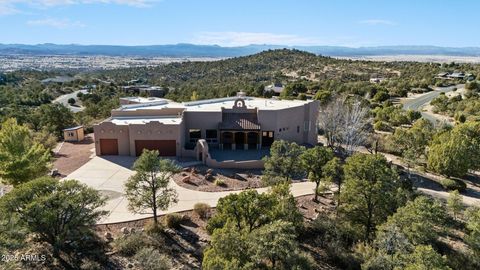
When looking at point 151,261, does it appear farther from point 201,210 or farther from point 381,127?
point 381,127

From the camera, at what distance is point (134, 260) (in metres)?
20.2

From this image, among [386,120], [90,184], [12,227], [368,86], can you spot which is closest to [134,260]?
[12,227]

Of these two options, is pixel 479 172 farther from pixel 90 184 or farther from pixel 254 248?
pixel 90 184

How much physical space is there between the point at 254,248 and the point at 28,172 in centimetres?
1812

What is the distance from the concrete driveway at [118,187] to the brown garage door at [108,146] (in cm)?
81

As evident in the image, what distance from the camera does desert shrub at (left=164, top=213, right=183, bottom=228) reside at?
23.6 meters

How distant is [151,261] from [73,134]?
31140 mm

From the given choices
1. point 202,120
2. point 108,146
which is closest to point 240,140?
point 202,120

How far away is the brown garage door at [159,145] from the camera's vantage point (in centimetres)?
3716

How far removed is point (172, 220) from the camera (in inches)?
933

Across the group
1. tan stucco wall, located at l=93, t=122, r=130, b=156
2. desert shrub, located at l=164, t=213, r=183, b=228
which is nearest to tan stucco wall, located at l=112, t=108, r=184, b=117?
tan stucco wall, located at l=93, t=122, r=130, b=156

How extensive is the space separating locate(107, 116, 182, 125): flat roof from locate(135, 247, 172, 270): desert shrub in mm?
20102

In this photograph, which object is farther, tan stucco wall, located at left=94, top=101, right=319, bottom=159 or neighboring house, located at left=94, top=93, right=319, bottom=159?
neighboring house, located at left=94, top=93, right=319, bottom=159

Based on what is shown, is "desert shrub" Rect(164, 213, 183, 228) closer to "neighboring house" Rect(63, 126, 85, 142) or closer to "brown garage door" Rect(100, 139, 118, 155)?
"brown garage door" Rect(100, 139, 118, 155)
